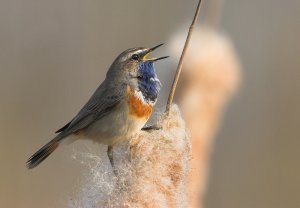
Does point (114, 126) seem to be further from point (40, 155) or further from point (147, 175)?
point (147, 175)

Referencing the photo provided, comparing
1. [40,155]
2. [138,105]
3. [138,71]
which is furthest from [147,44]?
[40,155]

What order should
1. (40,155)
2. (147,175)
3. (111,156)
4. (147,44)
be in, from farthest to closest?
(147,44) < (40,155) < (111,156) < (147,175)

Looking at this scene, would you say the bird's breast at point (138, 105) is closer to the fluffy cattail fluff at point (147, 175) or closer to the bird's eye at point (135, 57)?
the bird's eye at point (135, 57)

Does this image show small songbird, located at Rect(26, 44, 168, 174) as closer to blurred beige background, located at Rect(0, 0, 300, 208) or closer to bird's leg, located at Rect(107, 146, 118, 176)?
bird's leg, located at Rect(107, 146, 118, 176)

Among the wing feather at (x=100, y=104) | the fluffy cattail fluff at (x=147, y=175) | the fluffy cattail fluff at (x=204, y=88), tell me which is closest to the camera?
the fluffy cattail fluff at (x=147, y=175)

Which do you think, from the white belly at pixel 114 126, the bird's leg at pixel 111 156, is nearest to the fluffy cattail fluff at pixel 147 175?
the bird's leg at pixel 111 156

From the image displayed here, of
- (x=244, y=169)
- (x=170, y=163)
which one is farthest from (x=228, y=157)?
(x=170, y=163)

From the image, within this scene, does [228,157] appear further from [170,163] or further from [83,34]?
[170,163]

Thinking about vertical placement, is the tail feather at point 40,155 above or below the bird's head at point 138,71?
below

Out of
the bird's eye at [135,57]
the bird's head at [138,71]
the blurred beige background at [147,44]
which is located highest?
the bird's eye at [135,57]
